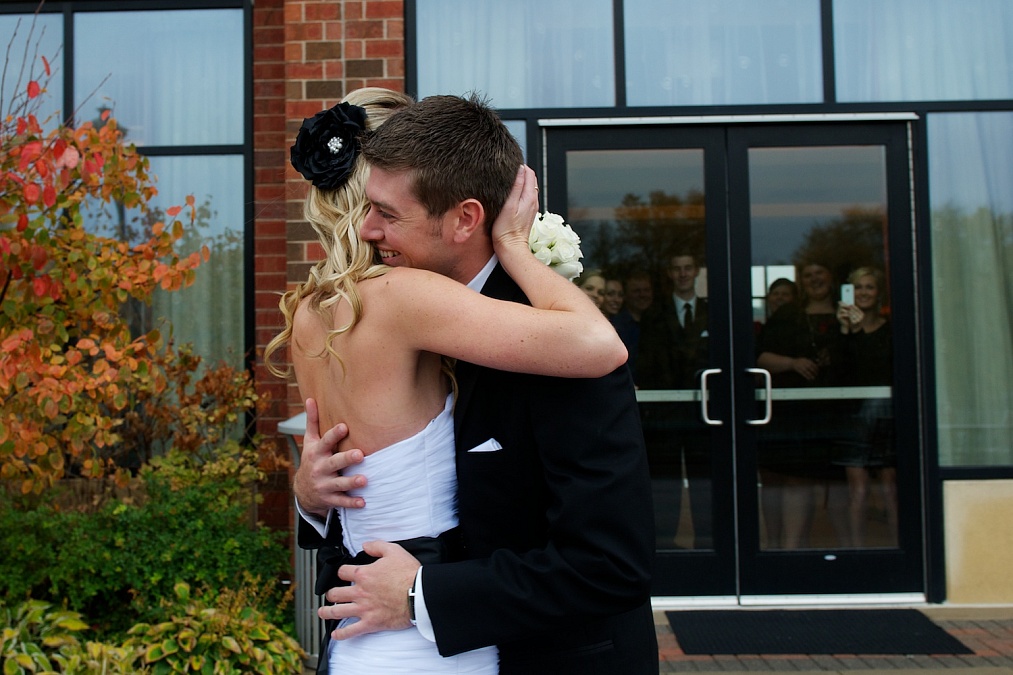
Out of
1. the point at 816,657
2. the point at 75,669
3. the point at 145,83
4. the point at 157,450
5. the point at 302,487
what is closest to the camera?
the point at 302,487

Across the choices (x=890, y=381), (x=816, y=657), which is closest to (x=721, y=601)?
(x=816, y=657)

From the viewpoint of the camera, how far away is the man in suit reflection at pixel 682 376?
5527mm

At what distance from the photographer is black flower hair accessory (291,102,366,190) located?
168 cm

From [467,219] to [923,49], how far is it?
4960mm

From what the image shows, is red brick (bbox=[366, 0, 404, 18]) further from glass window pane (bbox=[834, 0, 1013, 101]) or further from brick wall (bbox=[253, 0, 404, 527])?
glass window pane (bbox=[834, 0, 1013, 101])

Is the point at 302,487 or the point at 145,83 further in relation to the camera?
the point at 145,83

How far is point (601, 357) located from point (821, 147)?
455 cm

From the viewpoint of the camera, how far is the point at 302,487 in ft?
5.99

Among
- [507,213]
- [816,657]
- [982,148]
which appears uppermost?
[982,148]

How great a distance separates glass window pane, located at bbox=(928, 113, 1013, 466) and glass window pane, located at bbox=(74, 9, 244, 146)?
4.25 meters

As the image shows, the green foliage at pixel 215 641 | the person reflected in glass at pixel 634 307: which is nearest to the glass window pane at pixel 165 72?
the person reflected in glass at pixel 634 307

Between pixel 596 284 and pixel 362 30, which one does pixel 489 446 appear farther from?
pixel 362 30

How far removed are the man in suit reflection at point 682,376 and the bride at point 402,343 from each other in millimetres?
3962

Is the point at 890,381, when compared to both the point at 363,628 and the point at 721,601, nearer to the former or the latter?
the point at 721,601
